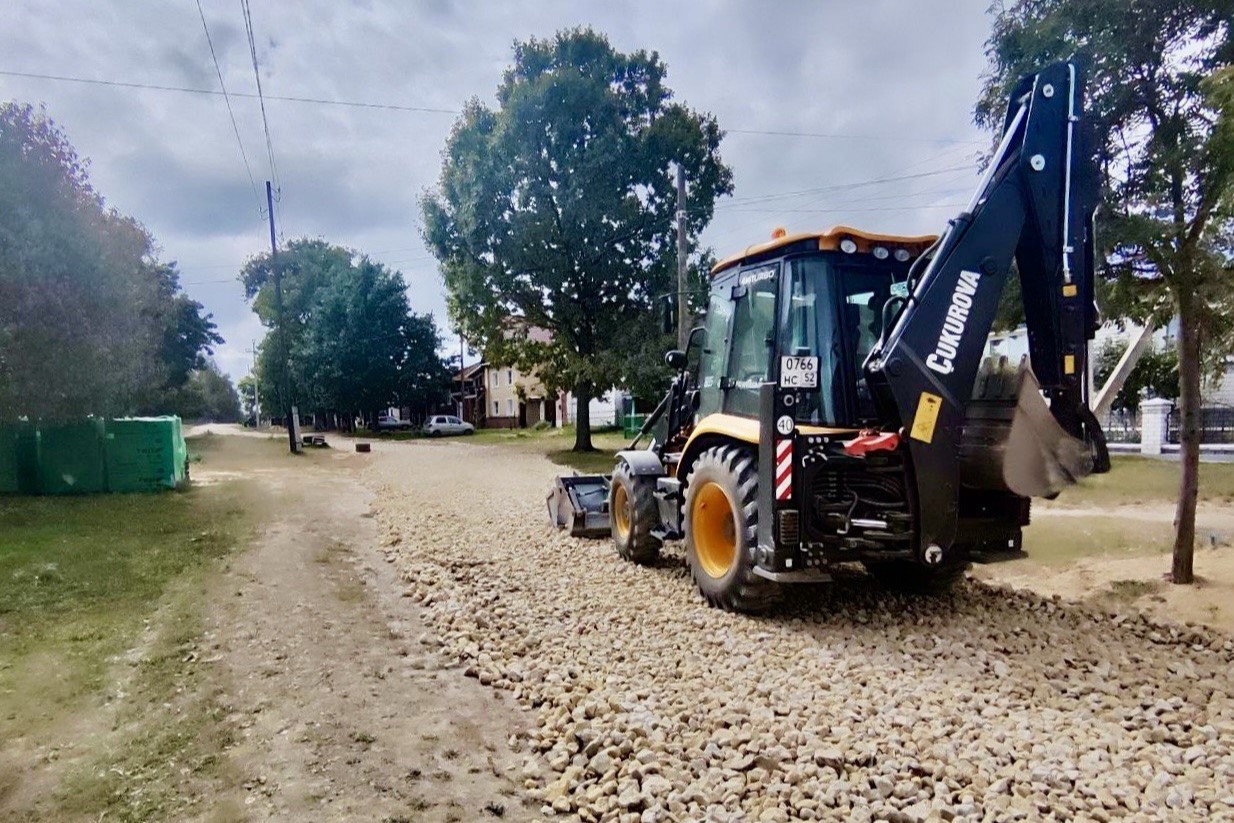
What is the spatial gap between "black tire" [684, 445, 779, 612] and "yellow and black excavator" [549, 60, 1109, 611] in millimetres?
21

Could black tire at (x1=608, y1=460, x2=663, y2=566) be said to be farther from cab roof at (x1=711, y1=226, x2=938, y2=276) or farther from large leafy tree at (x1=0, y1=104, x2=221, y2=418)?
large leafy tree at (x1=0, y1=104, x2=221, y2=418)

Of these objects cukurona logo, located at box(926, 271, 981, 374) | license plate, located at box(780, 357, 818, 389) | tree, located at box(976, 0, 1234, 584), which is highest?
tree, located at box(976, 0, 1234, 584)

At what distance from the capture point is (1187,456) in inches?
262

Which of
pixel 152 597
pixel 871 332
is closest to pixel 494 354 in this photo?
pixel 152 597

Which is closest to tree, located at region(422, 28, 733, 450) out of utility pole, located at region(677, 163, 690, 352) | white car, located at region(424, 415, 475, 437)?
utility pole, located at region(677, 163, 690, 352)

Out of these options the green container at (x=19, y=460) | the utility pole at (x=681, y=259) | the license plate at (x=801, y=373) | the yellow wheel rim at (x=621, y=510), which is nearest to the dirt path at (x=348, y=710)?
the yellow wheel rim at (x=621, y=510)

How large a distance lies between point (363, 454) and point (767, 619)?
22.8m

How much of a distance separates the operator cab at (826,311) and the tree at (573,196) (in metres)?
14.3

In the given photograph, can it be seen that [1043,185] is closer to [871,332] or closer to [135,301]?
[871,332]

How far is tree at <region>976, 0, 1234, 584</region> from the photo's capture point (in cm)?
567

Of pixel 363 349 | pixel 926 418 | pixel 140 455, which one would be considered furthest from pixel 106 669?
pixel 363 349

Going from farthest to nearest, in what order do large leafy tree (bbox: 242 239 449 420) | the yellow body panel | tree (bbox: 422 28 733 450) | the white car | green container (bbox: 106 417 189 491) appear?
1. the white car
2. large leafy tree (bbox: 242 239 449 420)
3. tree (bbox: 422 28 733 450)
4. green container (bbox: 106 417 189 491)
5. the yellow body panel

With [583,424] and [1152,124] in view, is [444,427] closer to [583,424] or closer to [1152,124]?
[583,424]

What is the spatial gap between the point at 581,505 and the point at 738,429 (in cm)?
380
